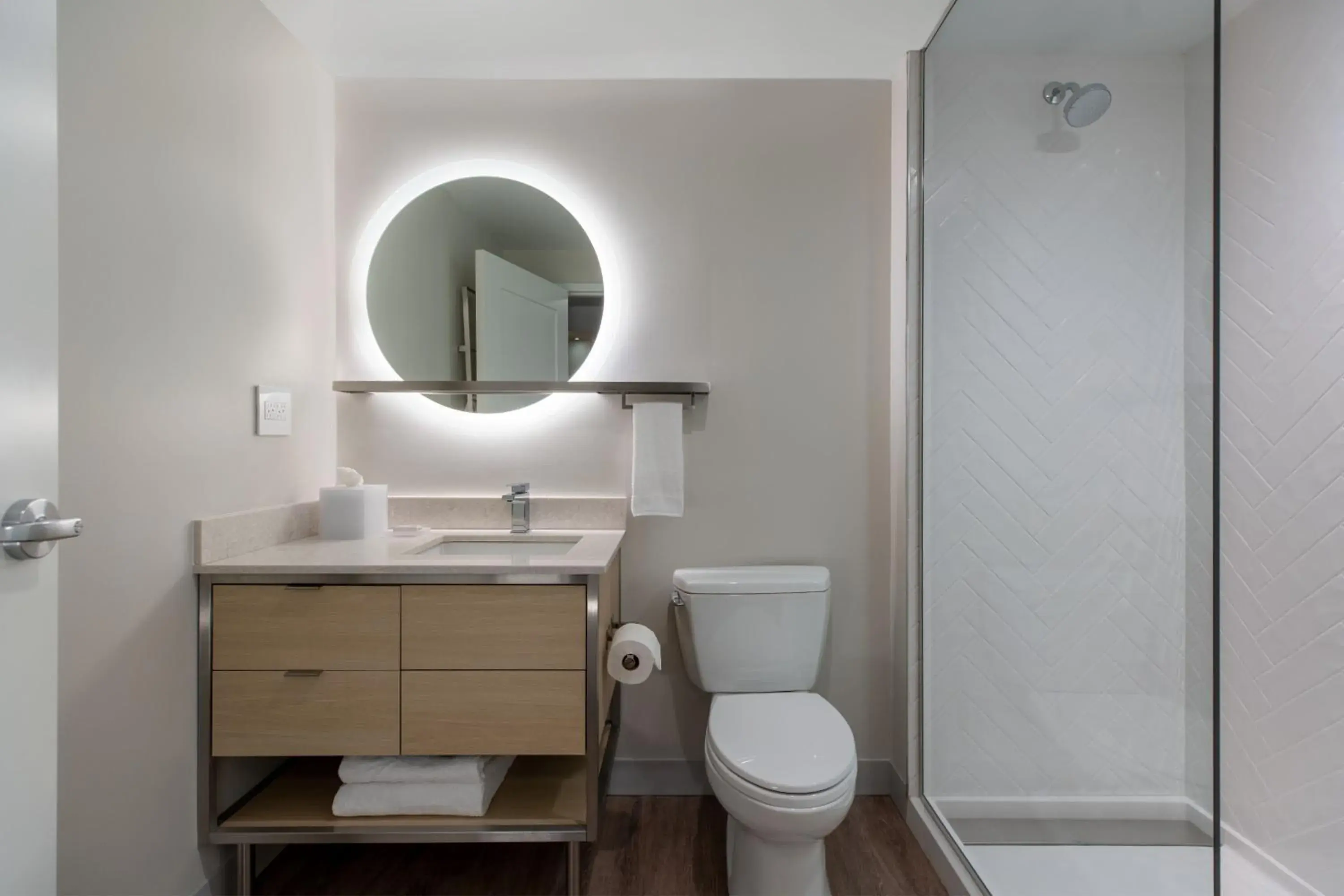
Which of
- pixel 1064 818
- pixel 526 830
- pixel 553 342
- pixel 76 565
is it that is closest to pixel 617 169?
pixel 553 342

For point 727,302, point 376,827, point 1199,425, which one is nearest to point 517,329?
point 727,302

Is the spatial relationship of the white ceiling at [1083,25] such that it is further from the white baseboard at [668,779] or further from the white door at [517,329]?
the white baseboard at [668,779]

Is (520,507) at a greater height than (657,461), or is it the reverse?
(657,461)

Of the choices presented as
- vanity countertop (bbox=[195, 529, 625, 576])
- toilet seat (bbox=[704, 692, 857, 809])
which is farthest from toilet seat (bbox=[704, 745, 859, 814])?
vanity countertop (bbox=[195, 529, 625, 576])

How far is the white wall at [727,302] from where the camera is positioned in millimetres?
2010

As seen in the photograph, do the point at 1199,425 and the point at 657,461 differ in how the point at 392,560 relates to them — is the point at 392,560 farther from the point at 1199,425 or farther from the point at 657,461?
A: the point at 1199,425

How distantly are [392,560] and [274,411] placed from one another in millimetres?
540

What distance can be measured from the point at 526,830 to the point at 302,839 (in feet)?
1.57

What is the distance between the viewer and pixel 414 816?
1.46m

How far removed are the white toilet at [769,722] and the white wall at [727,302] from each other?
0.63 feet

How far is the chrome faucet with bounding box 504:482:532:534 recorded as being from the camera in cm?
192

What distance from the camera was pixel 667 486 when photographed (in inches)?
75.5

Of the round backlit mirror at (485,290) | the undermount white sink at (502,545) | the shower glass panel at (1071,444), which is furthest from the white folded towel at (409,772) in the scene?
the shower glass panel at (1071,444)

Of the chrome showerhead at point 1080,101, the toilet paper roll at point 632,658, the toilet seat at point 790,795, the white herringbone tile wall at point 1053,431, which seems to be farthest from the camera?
the toilet paper roll at point 632,658
